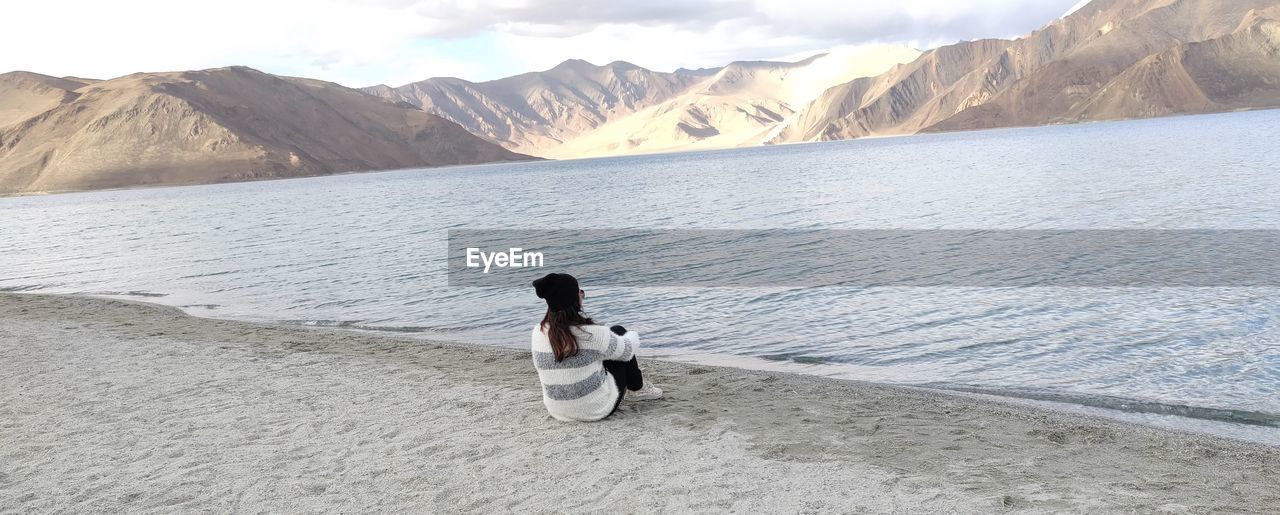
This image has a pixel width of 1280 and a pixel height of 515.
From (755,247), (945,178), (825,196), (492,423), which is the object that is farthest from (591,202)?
(492,423)

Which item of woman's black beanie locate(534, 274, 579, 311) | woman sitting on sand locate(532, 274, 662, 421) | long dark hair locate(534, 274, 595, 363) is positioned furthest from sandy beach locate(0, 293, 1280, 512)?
woman's black beanie locate(534, 274, 579, 311)

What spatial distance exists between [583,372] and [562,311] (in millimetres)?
732

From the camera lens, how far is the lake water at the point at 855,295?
1152cm

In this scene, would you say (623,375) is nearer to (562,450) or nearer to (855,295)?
(562,450)

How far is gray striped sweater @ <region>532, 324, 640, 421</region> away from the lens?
26.3 ft

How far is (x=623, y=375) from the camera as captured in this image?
8.77m

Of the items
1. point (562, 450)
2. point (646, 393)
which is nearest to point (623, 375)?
point (646, 393)

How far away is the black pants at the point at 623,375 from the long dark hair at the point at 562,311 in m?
0.76

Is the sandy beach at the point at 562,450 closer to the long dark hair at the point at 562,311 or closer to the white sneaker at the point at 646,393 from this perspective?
the white sneaker at the point at 646,393

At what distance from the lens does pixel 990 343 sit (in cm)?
1330

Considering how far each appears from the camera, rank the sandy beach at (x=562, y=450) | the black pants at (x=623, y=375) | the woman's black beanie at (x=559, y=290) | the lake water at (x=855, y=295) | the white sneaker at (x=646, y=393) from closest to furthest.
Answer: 1. the sandy beach at (x=562, y=450)
2. the woman's black beanie at (x=559, y=290)
3. the black pants at (x=623, y=375)
4. the white sneaker at (x=646, y=393)
5. the lake water at (x=855, y=295)

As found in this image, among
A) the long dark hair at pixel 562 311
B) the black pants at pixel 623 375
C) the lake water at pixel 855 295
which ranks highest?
the long dark hair at pixel 562 311

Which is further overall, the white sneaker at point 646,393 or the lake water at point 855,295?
the lake water at point 855,295

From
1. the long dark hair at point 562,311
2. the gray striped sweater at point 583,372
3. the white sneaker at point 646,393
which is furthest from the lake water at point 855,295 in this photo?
the long dark hair at point 562,311
